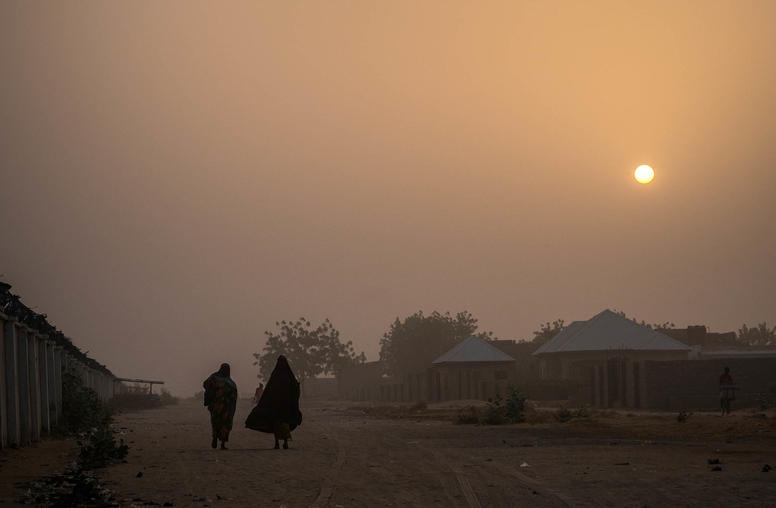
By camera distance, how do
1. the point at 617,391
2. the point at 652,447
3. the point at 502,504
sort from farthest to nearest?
the point at 617,391, the point at 652,447, the point at 502,504

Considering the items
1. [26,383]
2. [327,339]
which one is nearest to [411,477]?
[26,383]

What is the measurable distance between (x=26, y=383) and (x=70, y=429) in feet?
22.6

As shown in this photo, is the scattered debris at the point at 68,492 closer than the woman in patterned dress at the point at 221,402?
Yes

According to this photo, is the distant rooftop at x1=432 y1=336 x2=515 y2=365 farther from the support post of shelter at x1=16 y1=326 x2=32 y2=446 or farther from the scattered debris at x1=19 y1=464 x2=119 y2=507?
the scattered debris at x1=19 y1=464 x2=119 y2=507

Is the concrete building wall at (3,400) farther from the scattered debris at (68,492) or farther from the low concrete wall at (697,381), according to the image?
the low concrete wall at (697,381)

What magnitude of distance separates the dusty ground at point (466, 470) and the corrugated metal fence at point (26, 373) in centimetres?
236

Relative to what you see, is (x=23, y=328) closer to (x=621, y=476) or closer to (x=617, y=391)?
(x=621, y=476)

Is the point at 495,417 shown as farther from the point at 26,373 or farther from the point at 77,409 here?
the point at 26,373

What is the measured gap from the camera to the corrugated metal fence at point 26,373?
20703mm

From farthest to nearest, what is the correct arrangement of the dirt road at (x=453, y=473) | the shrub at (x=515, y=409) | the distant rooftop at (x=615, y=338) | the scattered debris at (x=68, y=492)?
the distant rooftop at (x=615, y=338) < the shrub at (x=515, y=409) < the dirt road at (x=453, y=473) < the scattered debris at (x=68, y=492)

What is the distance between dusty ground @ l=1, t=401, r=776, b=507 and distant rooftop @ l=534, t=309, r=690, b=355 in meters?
34.9

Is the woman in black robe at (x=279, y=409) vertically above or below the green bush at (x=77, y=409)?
above

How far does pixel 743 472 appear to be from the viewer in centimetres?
1430

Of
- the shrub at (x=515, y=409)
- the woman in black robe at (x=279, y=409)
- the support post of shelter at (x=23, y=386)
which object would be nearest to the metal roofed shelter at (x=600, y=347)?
the shrub at (x=515, y=409)
